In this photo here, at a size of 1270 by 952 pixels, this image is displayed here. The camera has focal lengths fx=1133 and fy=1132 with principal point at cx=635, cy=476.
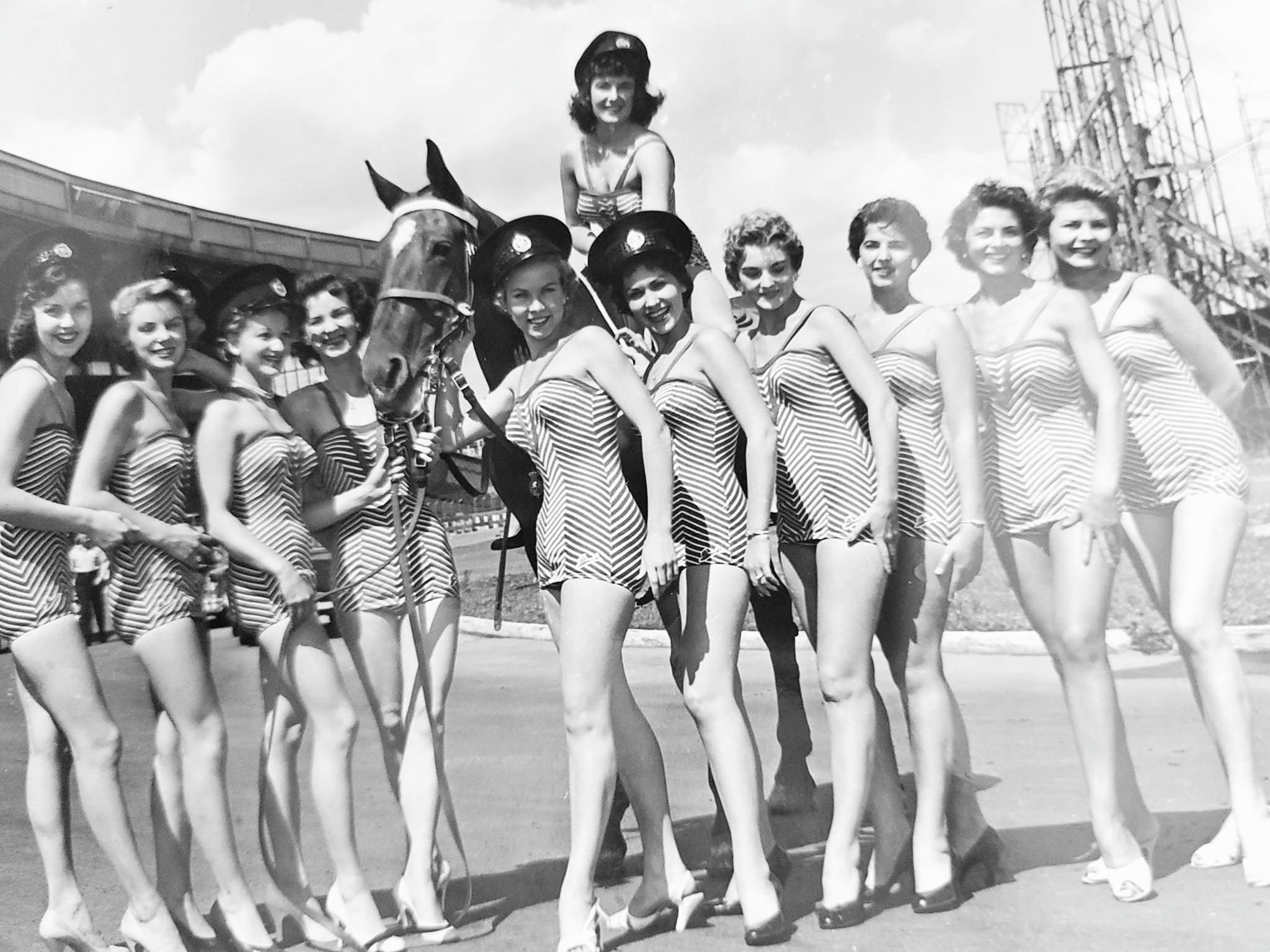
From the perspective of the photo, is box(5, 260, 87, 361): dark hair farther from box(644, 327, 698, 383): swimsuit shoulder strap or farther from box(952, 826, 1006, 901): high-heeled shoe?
box(952, 826, 1006, 901): high-heeled shoe

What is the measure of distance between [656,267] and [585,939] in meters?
1.73

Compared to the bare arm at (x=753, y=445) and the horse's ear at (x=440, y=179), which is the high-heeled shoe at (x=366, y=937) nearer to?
the bare arm at (x=753, y=445)

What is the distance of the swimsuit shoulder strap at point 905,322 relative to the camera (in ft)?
10.1

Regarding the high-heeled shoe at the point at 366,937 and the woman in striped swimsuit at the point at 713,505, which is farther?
the high-heeled shoe at the point at 366,937

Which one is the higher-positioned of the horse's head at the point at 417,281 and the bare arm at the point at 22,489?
the horse's head at the point at 417,281

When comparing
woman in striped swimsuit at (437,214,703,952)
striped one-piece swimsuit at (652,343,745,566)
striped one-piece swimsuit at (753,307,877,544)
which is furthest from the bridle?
striped one-piece swimsuit at (753,307,877,544)

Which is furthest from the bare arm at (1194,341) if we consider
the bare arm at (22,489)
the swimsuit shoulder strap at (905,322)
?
the bare arm at (22,489)

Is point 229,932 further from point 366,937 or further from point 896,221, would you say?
point 896,221

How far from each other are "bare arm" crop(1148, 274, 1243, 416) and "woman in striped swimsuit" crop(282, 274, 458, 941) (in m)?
2.07

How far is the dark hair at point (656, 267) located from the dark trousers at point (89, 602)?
1563 millimetres

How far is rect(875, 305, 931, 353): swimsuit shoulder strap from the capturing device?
3.08 meters

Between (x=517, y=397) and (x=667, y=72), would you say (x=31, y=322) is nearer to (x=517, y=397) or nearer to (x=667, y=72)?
(x=517, y=397)

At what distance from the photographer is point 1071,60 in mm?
3604

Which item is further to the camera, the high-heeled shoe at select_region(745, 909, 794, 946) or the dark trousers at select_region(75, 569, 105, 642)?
the dark trousers at select_region(75, 569, 105, 642)
